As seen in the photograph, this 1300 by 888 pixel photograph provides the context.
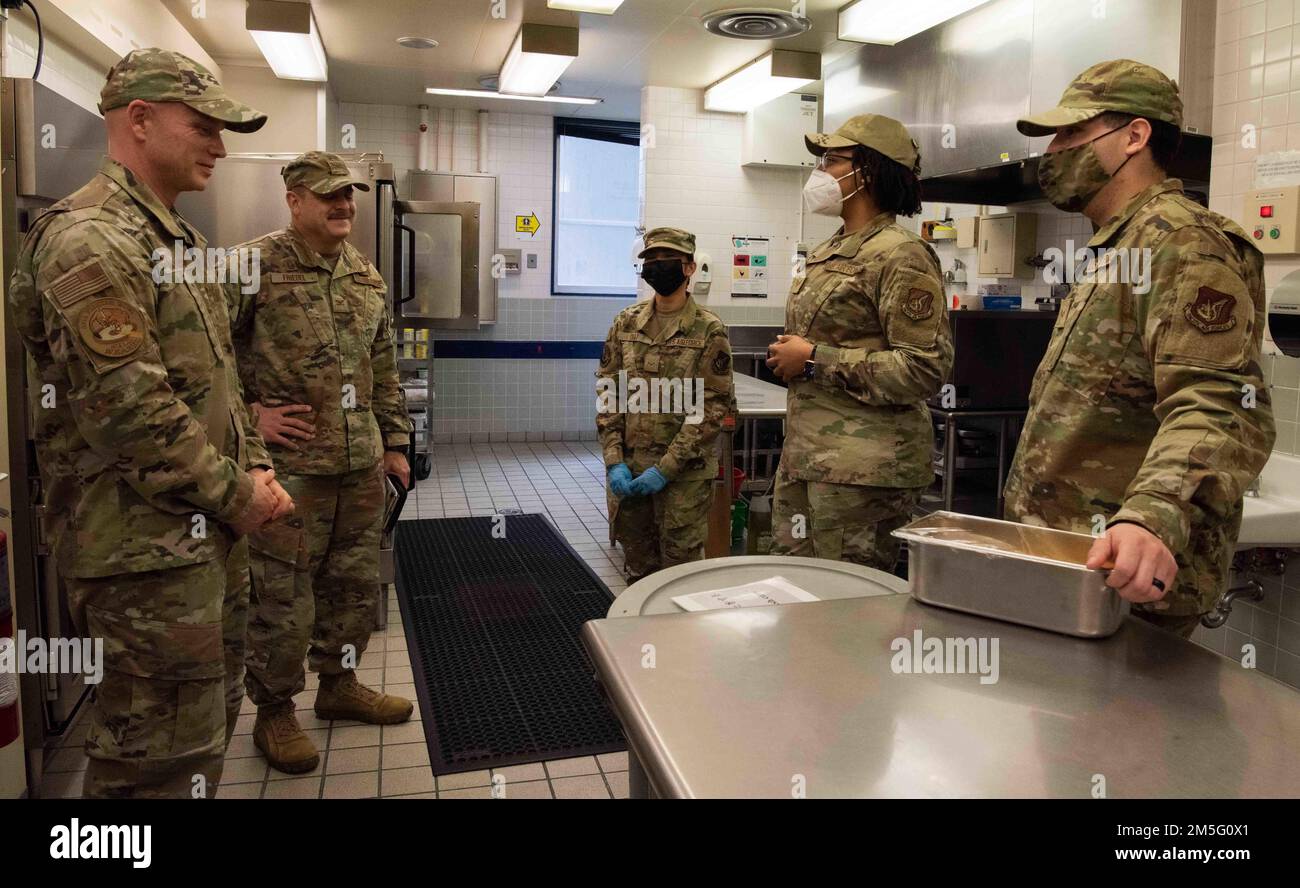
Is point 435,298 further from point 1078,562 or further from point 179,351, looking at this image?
point 1078,562

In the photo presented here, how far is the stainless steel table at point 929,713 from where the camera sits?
1059 millimetres

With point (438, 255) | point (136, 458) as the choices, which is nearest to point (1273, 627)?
point (136, 458)

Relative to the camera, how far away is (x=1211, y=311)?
5.36 feet

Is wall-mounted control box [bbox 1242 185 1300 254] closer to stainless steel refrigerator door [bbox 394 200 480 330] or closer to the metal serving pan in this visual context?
the metal serving pan

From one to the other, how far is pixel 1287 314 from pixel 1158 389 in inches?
62.2

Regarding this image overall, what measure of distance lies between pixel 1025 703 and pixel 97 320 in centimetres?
184

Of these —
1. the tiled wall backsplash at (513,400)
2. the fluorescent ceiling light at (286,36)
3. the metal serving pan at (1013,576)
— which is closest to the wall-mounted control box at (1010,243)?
the metal serving pan at (1013,576)

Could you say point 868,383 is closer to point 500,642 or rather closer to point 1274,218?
point 1274,218

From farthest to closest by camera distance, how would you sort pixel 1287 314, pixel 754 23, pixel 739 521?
1. pixel 754 23
2. pixel 739 521
3. pixel 1287 314

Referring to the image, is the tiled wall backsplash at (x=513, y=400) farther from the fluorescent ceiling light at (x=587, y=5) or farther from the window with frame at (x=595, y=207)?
the fluorescent ceiling light at (x=587, y=5)

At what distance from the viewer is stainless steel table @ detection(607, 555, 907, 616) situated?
1.76 m

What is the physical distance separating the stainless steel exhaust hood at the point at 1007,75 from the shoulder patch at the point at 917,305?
139cm

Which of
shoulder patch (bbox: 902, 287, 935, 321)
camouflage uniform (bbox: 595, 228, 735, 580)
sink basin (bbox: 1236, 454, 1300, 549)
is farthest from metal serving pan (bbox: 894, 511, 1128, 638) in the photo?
camouflage uniform (bbox: 595, 228, 735, 580)

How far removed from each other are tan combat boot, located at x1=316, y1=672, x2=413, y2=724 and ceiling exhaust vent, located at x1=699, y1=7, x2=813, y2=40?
13.8ft
